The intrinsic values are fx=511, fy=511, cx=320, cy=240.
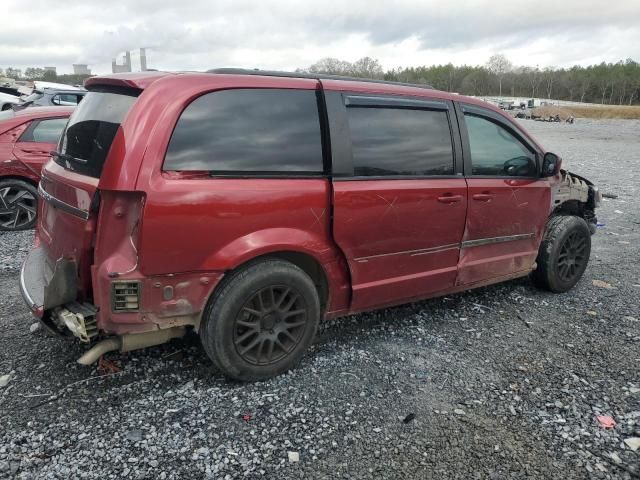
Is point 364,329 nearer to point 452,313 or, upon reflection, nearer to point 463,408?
point 452,313

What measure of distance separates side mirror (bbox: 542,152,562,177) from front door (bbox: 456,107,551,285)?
7cm

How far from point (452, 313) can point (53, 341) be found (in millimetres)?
3141

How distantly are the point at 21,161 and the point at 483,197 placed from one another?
18.8 feet

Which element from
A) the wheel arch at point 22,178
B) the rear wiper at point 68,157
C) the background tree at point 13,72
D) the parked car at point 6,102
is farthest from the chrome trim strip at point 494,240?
the background tree at point 13,72

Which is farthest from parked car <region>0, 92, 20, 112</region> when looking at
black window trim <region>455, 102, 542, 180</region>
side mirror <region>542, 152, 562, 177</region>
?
side mirror <region>542, 152, 562, 177</region>

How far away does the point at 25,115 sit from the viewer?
6789 mm

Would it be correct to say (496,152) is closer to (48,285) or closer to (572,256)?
(572,256)

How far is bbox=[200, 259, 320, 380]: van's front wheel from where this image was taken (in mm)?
2979

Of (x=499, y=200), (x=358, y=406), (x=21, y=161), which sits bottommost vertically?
(x=358, y=406)

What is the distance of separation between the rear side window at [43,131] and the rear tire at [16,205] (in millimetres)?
600

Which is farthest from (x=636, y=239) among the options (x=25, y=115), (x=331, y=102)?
(x=25, y=115)

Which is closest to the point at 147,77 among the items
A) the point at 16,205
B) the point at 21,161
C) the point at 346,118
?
the point at 346,118

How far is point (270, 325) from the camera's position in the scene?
3191 mm

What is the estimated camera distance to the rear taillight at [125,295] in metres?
2.73
